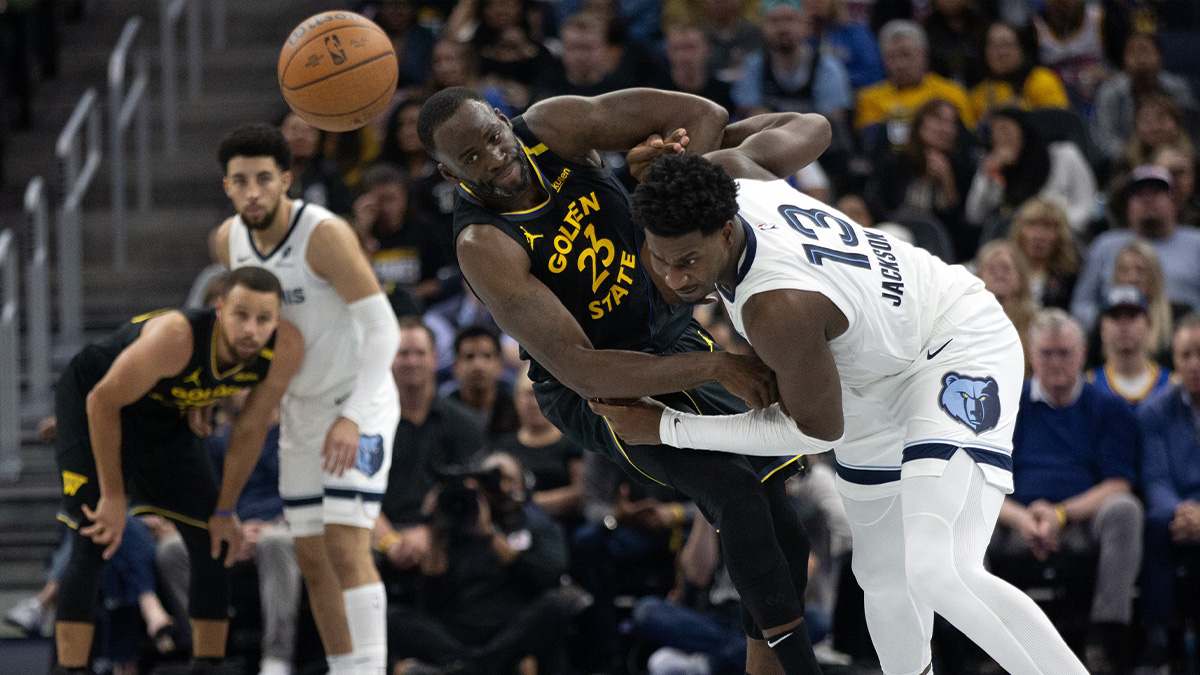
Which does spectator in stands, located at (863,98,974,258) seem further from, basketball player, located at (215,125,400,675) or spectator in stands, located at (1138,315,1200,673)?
basketball player, located at (215,125,400,675)

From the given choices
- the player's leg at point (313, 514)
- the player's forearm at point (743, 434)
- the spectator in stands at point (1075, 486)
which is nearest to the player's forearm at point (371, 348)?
the player's leg at point (313, 514)

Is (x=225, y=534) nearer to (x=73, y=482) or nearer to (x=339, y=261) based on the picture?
(x=73, y=482)

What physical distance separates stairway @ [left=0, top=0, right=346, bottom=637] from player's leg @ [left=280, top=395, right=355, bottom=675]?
314cm

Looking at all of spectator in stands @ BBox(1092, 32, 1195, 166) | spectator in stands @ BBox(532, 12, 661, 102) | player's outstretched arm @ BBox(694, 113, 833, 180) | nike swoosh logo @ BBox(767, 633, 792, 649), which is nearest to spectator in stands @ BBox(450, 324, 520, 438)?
spectator in stands @ BBox(532, 12, 661, 102)

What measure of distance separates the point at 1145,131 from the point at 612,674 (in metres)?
5.43

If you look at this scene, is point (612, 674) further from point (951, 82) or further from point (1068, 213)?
point (951, 82)

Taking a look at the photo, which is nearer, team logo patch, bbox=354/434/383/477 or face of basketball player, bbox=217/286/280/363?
face of basketball player, bbox=217/286/280/363

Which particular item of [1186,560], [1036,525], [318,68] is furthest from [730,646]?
[318,68]

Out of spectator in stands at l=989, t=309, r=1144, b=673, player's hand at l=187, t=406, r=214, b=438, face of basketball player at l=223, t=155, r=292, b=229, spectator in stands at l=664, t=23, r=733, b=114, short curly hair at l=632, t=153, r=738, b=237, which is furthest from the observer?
spectator in stands at l=664, t=23, r=733, b=114

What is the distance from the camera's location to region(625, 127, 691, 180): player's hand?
4594mm

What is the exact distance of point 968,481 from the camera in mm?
4262

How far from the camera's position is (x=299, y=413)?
20.7ft

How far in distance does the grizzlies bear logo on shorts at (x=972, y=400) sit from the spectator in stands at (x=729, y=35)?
6.85 m

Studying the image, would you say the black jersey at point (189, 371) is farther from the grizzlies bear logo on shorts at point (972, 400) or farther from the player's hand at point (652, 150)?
the grizzlies bear logo on shorts at point (972, 400)
